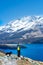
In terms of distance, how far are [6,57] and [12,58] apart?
34.2 inches

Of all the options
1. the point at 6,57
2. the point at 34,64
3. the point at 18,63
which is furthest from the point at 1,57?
the point at 34,64

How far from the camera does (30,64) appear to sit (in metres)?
31.1

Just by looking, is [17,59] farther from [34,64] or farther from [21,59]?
[34,64]

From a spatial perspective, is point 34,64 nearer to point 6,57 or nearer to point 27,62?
point 27,62

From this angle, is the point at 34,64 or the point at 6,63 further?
the point at 34,64

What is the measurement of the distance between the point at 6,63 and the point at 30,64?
3458 millimetres

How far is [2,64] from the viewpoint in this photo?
29719mm

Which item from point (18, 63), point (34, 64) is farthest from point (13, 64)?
point (34, 64)

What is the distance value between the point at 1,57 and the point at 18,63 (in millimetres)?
2653

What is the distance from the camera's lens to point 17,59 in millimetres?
31500

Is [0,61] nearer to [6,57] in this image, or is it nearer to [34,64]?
[6,57]

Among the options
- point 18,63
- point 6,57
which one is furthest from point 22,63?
point 6,57

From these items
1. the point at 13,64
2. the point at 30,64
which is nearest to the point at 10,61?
the point at 13,64

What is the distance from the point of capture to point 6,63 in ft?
98.4
